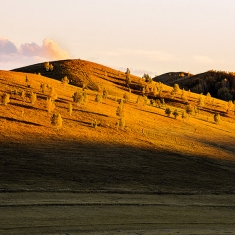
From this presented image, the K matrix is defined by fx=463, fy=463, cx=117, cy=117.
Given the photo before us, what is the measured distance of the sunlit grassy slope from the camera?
205 ft

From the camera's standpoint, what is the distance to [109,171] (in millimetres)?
69062

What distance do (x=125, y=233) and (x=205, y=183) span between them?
40242 mm

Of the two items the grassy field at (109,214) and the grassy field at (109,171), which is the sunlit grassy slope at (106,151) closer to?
the grassy field at (109,171)

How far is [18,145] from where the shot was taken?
2980 inches

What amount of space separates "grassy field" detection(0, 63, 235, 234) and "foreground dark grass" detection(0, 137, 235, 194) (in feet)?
0.50

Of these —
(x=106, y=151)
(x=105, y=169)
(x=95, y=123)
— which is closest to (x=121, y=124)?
(x=95, y=123)

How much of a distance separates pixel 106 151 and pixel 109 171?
1257 centimetres

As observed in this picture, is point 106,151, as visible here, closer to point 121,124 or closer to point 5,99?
point 121,124

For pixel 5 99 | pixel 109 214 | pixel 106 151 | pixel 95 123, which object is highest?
pixel 5 99

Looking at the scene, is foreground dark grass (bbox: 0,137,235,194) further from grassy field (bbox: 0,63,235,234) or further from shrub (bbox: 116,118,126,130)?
shrub (bbox: 116,118,126,130)

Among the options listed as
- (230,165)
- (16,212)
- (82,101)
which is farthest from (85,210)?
(82,101)

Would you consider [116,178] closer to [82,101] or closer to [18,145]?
[18,145]

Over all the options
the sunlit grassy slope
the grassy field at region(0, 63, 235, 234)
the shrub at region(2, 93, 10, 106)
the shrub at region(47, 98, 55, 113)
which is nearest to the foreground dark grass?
the sunlit grassy slope

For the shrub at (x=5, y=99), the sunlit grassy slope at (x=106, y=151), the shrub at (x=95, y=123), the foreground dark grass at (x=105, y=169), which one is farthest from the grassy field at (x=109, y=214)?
the shrub at (x=5, y=99)
